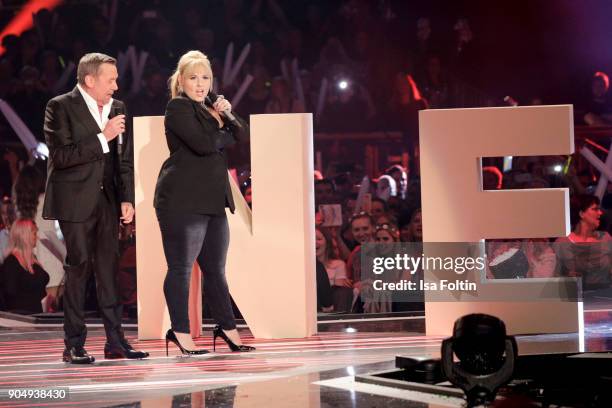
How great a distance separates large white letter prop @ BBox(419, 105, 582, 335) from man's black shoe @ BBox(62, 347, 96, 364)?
4.56 ft

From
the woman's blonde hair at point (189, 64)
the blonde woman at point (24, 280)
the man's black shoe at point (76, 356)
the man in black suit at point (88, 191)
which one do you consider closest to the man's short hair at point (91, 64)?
the man in black suit at point (88, 191)

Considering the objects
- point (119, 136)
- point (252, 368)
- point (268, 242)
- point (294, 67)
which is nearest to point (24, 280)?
point (268, 242)

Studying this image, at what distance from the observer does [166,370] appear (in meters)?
3.11

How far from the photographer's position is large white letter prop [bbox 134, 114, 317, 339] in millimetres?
3926

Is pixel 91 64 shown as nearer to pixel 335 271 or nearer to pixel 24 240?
pixel 335 271

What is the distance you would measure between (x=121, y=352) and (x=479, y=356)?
1.97 meters

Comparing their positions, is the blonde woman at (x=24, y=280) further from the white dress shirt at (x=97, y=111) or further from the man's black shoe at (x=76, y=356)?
the white dress shirt at (x=97, y=111)

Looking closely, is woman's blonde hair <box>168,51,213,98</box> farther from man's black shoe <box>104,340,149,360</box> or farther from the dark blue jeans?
man's black shoe <box>104,340,149,360</box>

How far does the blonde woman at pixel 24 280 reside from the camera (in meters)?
5.38

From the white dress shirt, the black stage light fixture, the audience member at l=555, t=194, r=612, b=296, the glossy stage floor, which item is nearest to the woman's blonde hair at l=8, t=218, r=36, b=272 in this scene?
the glossy stage floor

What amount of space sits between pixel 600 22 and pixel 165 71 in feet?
14.3

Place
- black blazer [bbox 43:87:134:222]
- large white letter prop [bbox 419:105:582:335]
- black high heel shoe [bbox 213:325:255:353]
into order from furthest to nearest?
1. large white letter prop [bbox 419:105:582:335]
2. black high heel shoe [bbox 213:325:255:353]
3. black blazer [bbox 43:87:134:222]

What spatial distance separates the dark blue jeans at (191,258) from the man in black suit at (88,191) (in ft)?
0.61

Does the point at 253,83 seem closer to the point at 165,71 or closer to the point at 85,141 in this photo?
the point at 165,71
